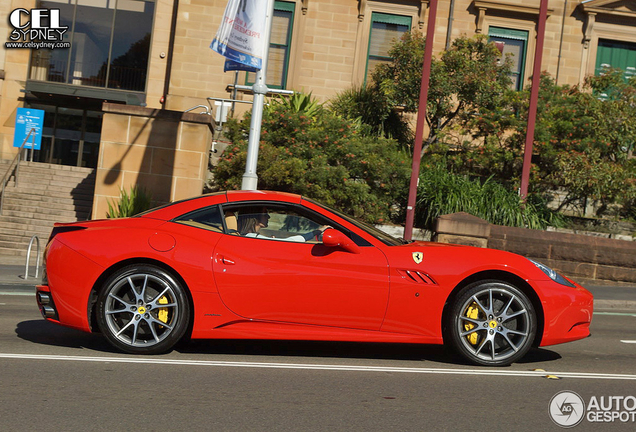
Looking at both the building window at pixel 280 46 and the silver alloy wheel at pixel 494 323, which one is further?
the building window at pixel 280 46

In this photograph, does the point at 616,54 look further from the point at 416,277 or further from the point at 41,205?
the point at 416,277

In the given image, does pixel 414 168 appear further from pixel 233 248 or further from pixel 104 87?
pixel 104 87

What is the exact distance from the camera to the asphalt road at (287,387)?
13.8 ft

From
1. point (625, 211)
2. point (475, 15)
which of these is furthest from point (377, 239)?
point (475, 15)

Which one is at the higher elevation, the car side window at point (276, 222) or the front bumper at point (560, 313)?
the car side window at point (276, 222)

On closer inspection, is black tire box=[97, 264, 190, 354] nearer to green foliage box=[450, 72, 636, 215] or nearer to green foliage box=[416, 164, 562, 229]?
green foliage box=[416, 164, 562, 229]

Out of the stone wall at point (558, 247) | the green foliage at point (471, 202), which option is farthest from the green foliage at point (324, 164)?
the stone wall at point (558, 247)

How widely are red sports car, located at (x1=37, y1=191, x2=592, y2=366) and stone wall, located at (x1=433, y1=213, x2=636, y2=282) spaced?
8.46 meters

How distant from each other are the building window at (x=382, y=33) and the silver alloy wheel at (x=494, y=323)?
1736 cm

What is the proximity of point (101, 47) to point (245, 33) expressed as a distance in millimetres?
15514

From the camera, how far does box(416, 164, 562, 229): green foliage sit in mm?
15898

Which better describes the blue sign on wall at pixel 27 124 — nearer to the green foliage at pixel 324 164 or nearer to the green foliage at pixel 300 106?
the green foliage at pixel 324 164

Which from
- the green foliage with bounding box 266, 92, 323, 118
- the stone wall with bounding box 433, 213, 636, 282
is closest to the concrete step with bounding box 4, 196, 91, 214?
the green foliage with bounding box 266, 92, 323, 118

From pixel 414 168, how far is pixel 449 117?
4428 mm
